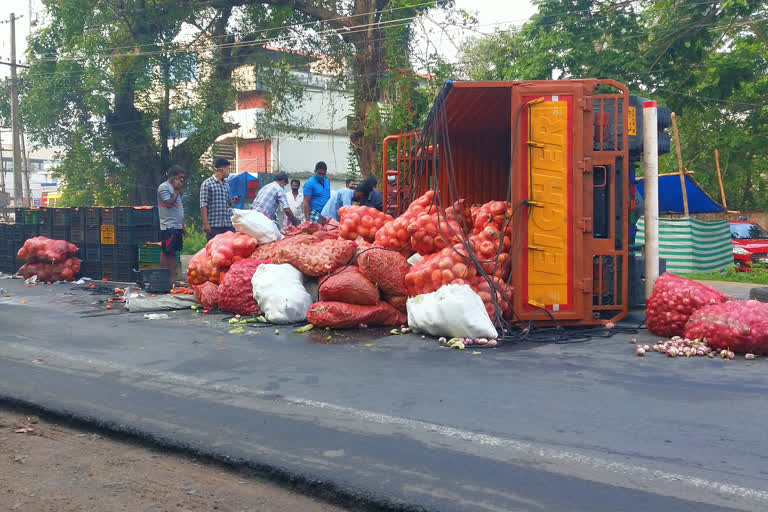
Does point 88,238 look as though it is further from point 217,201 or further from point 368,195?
point 368,195

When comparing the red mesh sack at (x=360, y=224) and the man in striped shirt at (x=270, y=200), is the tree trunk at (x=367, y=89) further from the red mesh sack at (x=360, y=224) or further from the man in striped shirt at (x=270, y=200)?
the red mesh sack at (x=360, y=224)

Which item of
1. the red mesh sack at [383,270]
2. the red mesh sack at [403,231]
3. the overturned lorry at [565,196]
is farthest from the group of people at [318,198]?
the overturned lorry at [565,196]

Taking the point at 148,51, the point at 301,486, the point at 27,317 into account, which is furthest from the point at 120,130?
the point at 301,486

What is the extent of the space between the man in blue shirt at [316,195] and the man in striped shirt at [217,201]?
1449 mm

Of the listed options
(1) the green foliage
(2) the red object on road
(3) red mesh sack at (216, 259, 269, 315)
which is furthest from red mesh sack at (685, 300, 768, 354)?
(1) the green foliage

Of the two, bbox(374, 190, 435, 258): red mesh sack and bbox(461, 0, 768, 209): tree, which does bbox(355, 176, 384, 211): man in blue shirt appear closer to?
bbox(374, 190, 435, 258): red mesh sack

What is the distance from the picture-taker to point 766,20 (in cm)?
2177

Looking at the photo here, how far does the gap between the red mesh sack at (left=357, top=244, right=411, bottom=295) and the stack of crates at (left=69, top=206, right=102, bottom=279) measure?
23.8ft

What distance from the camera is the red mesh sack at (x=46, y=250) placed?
44.3 feet

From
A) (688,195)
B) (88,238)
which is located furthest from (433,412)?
(688,195)

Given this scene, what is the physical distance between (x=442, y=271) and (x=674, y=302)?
2280mm

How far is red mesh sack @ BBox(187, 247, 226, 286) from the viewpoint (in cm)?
948

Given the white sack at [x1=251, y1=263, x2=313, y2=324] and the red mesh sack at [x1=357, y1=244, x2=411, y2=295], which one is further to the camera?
the white sack at [x1=251, y1=263, x2=313, y2=324]

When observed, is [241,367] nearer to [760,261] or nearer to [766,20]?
[760,261]
